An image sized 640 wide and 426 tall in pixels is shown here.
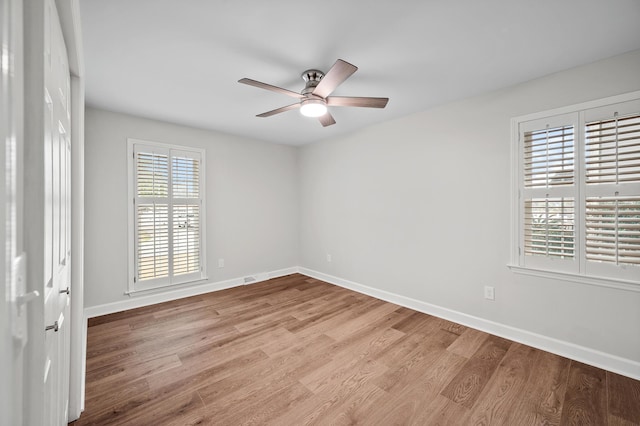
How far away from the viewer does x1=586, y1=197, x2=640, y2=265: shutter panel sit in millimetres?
1966

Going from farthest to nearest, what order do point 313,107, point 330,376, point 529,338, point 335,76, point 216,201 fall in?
point 216,201 < point 529,338 < point 313,107 < point 330,376 < point 335,76

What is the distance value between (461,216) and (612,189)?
1126 mm

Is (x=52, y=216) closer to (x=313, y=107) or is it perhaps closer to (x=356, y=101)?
(x=313, y=107)

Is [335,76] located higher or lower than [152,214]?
higher

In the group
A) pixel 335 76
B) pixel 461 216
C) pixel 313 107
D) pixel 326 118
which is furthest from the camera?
pixel 461 216

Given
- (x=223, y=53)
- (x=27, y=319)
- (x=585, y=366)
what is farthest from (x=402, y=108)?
(x=27, y=319)

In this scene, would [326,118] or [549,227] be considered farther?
[326,118]

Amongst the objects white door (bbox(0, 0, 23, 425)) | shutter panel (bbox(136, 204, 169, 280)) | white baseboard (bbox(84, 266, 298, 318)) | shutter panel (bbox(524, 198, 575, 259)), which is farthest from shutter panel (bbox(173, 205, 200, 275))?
shutter panel (bbox(524, 198, 575, 259))

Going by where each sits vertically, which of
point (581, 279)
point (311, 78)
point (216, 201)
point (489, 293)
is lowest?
point (489, 293)

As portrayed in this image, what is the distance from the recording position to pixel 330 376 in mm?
2006

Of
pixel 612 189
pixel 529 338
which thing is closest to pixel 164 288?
pixel 529 338

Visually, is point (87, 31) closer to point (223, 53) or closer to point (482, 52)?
point (223, 53)

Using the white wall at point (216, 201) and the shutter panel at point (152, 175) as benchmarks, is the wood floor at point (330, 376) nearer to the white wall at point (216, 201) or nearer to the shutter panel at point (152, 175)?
the white wall at point (216, 201)

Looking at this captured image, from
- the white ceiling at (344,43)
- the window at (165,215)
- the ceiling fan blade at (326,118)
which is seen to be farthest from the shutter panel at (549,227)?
the window at (165,215)
